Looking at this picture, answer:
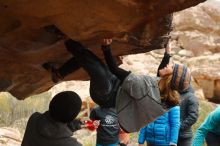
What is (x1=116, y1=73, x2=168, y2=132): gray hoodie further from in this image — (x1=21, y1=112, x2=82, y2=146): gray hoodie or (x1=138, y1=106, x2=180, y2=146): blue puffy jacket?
(x1=138, y1=106, x2=180, y2=146): blue puffy jacket

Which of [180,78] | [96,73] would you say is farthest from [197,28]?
[96,73]

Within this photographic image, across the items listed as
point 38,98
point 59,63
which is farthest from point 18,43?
point 38,98

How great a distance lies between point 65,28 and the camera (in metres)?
3.59

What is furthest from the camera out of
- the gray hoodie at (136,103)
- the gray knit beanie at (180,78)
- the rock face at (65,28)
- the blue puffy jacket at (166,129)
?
the blue puffy jacket at (166,129)

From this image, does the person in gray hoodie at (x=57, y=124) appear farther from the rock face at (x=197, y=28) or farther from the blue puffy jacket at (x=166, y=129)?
the rock face at (x=197, y=28)

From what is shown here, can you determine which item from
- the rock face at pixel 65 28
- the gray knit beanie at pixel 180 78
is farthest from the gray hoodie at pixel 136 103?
the gray knit beanie at pixel 180 78

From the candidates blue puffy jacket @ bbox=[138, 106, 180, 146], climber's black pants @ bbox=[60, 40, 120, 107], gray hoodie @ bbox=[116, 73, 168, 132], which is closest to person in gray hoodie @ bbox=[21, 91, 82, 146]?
climber's black pants @ bbox=[60, 40, 120, 107]

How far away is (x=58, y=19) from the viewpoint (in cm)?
350

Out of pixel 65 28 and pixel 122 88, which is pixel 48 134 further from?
pixel 65 28

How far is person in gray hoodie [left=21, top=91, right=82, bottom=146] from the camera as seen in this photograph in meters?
4.09

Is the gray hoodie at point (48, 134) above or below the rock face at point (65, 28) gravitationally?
below

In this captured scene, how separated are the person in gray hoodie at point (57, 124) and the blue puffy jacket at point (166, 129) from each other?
186 centimetres

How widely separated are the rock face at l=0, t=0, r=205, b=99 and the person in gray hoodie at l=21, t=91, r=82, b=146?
1.43 feet

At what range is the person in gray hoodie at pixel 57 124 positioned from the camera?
13.4ft
